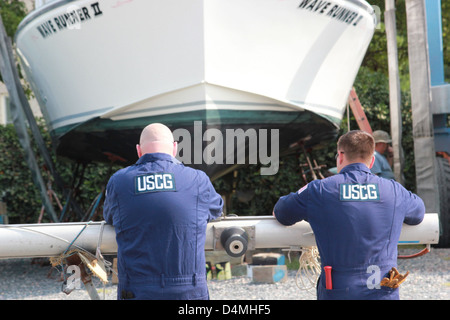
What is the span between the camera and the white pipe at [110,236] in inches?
96.1

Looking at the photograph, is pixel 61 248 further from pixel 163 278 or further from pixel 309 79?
pixel 309 79

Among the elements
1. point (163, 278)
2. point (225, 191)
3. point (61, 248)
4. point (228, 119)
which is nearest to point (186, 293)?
point (163, 278)

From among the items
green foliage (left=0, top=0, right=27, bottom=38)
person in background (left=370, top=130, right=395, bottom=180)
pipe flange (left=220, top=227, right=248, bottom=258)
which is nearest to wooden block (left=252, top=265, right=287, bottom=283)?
person in background (left=370, top=130, right=395, bottom=180)

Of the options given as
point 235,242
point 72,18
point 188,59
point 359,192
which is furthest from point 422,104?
point 235,242

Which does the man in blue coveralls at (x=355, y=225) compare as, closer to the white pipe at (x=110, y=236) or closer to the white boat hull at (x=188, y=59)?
the white pipe at (x=110, y=236)

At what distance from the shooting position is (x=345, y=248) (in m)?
2.26

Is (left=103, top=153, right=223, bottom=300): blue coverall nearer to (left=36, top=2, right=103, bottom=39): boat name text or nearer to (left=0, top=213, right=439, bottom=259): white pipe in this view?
(left=0, top=213, right=439, bottom=259): white pipe

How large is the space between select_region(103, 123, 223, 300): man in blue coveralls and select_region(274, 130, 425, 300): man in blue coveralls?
0.43m

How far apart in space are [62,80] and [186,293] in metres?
3.91

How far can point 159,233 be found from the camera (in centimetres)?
221

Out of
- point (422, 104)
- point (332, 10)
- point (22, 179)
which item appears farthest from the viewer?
point (22, 179)

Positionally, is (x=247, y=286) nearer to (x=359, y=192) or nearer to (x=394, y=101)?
(x=359, y=192)

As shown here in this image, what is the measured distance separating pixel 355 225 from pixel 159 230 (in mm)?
814

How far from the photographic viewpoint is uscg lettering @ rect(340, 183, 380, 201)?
7.51ft
